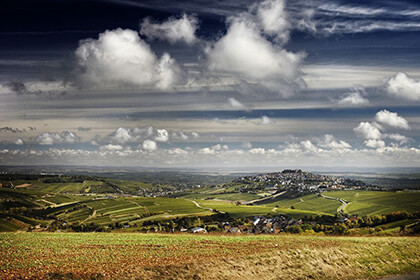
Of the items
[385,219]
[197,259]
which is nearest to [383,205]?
[385,219]

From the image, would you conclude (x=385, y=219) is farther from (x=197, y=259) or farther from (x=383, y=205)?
(x=197, y=259)

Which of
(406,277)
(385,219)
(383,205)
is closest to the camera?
(406,277)

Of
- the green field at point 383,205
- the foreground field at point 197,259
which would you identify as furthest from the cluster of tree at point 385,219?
the foreground field at point 197,259

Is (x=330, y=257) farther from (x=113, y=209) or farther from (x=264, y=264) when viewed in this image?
(x=113, y=209)

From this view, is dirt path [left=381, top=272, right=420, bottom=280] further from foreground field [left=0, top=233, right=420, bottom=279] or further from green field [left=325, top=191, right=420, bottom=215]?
green field [left=325, top=191, right=420, bottom=215]

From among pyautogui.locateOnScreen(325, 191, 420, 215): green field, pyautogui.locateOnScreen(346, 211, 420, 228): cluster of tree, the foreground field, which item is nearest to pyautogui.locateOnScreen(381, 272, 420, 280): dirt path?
the foreground field

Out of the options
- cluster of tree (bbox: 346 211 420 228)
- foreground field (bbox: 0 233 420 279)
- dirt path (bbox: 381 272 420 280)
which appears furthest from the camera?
cluster of tree (bbox: 346 211 420 228)

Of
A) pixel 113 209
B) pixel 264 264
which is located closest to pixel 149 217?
pixel 113 209

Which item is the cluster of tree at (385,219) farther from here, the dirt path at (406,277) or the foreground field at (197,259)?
the dirt path at (406,277)
